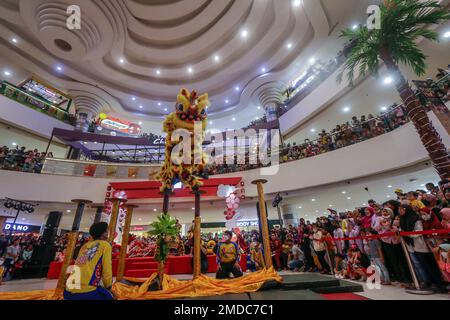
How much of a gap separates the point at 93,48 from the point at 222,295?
1557 centimetres

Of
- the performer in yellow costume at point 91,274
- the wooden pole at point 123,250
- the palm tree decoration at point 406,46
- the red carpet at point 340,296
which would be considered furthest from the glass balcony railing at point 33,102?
the red carpet at point 340,296

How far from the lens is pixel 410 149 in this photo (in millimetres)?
7125

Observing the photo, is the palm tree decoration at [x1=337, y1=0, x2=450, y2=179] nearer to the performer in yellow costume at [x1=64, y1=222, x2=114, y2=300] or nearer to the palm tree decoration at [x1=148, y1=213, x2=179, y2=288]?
the palm tree decoration at [x1=148, y1=213, x2=179, y2=288]

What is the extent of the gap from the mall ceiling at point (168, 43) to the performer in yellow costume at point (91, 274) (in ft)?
45.1

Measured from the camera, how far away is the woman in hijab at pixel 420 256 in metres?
3.51

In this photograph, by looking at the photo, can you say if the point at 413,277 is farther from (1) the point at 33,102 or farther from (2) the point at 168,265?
(1) the point at 33,102

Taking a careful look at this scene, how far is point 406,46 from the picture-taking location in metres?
5.34

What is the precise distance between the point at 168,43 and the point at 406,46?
47.1 ft

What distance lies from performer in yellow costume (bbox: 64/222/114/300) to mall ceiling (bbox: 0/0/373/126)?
13.7 meters

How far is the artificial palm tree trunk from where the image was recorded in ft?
14.6

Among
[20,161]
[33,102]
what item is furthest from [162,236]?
[33,102]

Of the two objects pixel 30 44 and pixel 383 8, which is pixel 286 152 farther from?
pixel 30 44

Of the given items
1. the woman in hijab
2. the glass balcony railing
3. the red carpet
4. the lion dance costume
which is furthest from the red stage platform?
the glass balcony railing

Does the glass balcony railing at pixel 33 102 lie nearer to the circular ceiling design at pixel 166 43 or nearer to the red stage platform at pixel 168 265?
the circular ceiling design at pixel 166 43
